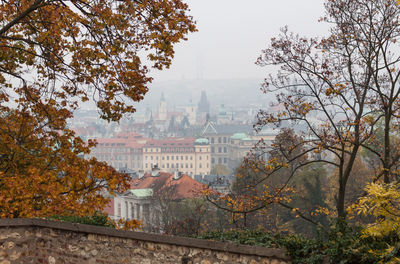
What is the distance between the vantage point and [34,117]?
9.76 m

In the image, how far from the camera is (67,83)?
9836 millimetres

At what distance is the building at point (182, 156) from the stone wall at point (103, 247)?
158m

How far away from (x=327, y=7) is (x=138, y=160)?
17175 centimetres

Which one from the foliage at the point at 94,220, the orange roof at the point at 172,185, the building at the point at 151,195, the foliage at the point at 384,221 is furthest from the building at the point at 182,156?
the foliage at the point at 384,221

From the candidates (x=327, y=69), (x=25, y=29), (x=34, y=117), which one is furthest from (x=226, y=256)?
(x=327, y=69)

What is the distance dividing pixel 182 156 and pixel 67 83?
156 m

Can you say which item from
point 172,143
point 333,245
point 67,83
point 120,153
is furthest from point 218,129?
point 333,245

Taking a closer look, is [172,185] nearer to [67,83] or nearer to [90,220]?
[67,83]

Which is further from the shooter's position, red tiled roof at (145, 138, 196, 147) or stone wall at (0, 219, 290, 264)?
red tiled roof at (145, 138, 196, 147)

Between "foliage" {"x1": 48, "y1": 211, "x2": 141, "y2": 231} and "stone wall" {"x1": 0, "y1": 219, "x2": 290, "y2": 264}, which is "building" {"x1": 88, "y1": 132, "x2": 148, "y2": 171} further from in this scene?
"stone wall" {"x1": 0, "y1": 219, "x2": 290, "y2": 264}

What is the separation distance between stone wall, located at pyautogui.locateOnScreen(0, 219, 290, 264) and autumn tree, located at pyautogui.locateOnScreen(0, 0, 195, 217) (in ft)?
2.93

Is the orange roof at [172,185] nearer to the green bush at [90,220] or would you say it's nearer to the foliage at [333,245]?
the green bush at [90,220]

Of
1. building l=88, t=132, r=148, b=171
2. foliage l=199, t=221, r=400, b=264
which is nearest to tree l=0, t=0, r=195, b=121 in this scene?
foliage l=199, t=221, r=400, b=264

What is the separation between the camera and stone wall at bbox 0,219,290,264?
5746 millimetres
